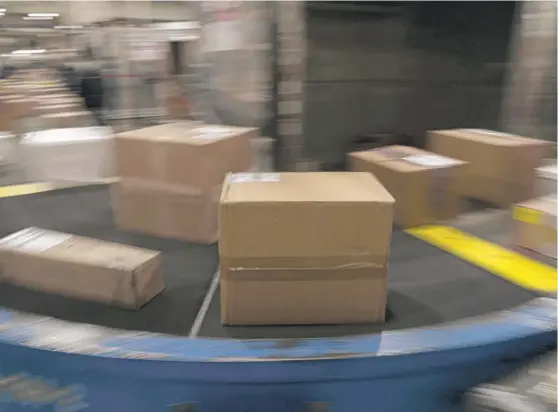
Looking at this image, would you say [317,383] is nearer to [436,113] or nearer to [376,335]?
[376,335]

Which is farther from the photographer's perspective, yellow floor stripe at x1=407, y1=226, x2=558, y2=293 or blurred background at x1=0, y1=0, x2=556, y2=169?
blurred background at x1=0, y1=0, x2=556, y2=169

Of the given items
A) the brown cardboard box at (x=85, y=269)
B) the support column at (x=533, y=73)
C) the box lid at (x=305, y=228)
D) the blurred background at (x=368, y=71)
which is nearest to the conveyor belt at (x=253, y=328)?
the brown cardboard box at (x=85, y=269)

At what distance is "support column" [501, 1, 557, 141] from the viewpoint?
1910 millimetres

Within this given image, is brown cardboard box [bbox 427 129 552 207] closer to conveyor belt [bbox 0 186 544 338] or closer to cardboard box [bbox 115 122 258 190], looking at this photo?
conveyor belt [bbox 0 186 544 338]

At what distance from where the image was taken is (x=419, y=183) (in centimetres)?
177

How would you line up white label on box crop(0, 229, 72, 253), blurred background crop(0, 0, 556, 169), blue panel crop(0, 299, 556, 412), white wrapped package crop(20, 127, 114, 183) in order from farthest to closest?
white wrapped package crop(20, 127, 114, 183) → blurred background crop(0, 0, 556, 169) → white label on box crop(0, 229, 72, 253) → blue panel crop(0, 299, 556, 412)

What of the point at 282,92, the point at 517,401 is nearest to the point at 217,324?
the point at 517,401

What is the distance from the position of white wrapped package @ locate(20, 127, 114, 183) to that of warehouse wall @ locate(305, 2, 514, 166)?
1.06 m

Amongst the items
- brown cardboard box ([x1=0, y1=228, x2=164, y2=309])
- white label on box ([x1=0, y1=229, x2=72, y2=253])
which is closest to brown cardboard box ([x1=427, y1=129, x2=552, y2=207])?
brown cardboard box ([x1=0, y1=228, x2=164, y2=309])

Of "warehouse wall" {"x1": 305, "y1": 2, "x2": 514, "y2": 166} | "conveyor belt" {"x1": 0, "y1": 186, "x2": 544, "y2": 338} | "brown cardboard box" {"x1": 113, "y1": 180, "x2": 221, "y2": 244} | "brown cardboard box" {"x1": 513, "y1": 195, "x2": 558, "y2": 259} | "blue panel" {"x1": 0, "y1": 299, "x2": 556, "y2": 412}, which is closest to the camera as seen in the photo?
"blue panel" {"x1": 0, "y1": 299, "x2": 556, "y2": 412}

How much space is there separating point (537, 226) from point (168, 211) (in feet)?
3.49

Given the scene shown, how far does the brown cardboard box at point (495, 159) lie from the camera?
1.93m

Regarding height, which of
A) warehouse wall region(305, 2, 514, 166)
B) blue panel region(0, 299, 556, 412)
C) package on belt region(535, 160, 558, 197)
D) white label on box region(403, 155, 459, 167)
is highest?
warehouse wall region(305, 2, 514, 166)

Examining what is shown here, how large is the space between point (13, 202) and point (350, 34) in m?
1.42
